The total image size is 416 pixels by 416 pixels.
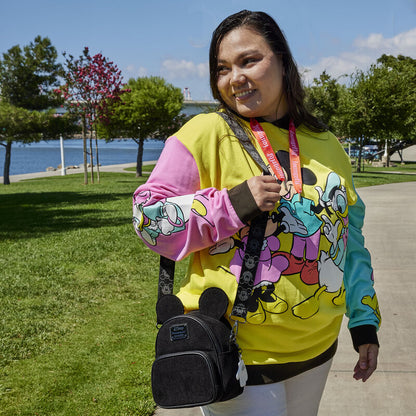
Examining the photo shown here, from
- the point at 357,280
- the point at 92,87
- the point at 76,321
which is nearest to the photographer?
the point at 357,280

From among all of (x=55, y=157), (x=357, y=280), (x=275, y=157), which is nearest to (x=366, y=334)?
(x=357, y=280)

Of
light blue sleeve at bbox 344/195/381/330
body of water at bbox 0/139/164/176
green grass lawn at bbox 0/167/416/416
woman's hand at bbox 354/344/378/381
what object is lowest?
body of water at bbox 0/139/164/176

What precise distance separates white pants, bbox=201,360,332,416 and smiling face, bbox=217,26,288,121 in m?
0.78

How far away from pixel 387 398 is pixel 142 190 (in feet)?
8.98

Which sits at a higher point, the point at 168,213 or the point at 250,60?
the point at 250,60

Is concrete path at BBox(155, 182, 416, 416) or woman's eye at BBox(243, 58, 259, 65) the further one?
concrete path at BBox(155, 182, 416, 416)

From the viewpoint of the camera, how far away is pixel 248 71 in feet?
5.05

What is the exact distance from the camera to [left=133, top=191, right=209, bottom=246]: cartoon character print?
1376 mm

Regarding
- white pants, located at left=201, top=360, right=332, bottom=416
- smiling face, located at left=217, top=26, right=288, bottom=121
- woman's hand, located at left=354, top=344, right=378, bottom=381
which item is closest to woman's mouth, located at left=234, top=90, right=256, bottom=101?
smiling face, located at left=217, top=26, right=288, bottom=121

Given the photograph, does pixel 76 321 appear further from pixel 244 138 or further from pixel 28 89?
pixel 28 89

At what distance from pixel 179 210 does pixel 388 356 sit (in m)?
3.27

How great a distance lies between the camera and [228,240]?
4.67ft

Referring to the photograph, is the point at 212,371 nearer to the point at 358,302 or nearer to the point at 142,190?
the point at 142,190

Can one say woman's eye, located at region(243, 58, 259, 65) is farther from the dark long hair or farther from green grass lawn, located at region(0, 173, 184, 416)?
green grass lawn, located at region(0, 173, 184, 416)
